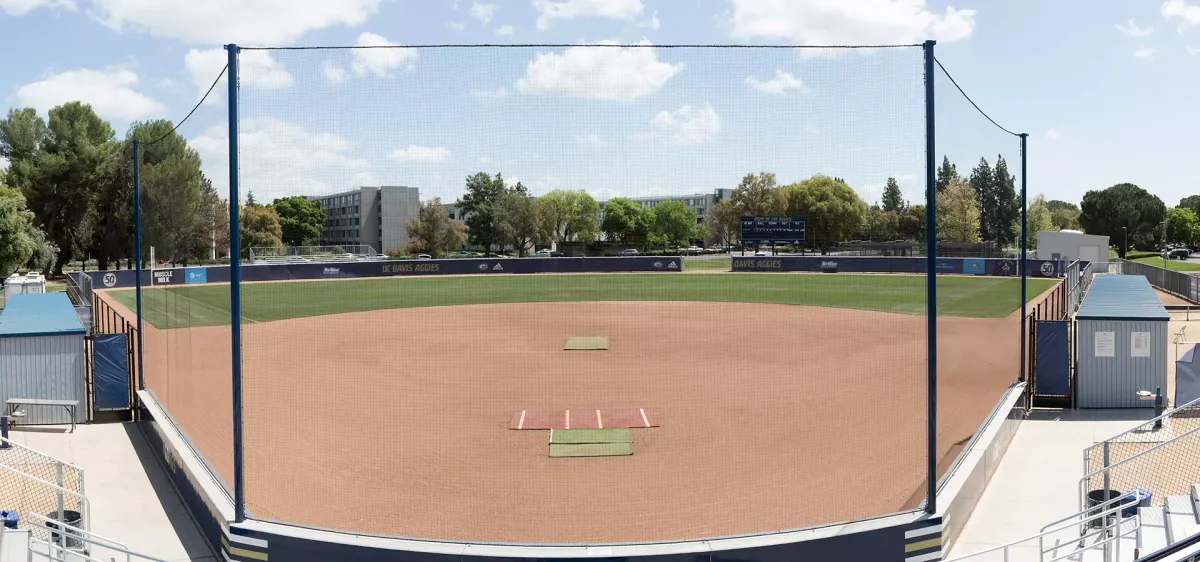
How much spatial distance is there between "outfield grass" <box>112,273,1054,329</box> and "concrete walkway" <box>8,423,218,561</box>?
13.9m

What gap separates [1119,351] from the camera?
15.5 metres

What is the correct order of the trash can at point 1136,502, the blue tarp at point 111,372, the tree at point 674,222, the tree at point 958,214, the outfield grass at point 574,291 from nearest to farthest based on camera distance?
the trash can at point 1136,502, the tree at point 958,214, the tree at point 674,222, the blue tarp at point 111,372, the outfield grass at point 574,291

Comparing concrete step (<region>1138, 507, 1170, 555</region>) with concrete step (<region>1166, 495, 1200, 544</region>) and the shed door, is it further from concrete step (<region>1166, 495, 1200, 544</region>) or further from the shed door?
the shed door

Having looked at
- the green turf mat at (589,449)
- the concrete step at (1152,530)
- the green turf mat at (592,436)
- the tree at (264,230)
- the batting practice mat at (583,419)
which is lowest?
the green turf mat at (589,449)

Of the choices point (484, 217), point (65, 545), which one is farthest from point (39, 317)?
point (484, 217)

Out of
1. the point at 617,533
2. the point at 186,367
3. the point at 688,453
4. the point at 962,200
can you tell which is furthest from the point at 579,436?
the point at 186,367

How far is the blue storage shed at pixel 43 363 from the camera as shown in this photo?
14820mm

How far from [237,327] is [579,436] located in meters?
7.13

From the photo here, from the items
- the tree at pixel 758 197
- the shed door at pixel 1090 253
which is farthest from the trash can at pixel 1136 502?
the shed door at pixel 1090 253

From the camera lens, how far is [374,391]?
17.3 m

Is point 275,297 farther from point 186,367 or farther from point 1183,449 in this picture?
point 1183,449

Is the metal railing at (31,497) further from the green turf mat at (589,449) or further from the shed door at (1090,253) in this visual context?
the shed door at (1090,253)

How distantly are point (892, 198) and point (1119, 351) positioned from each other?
938 centimetres

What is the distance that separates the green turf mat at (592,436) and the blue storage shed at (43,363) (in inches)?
352
